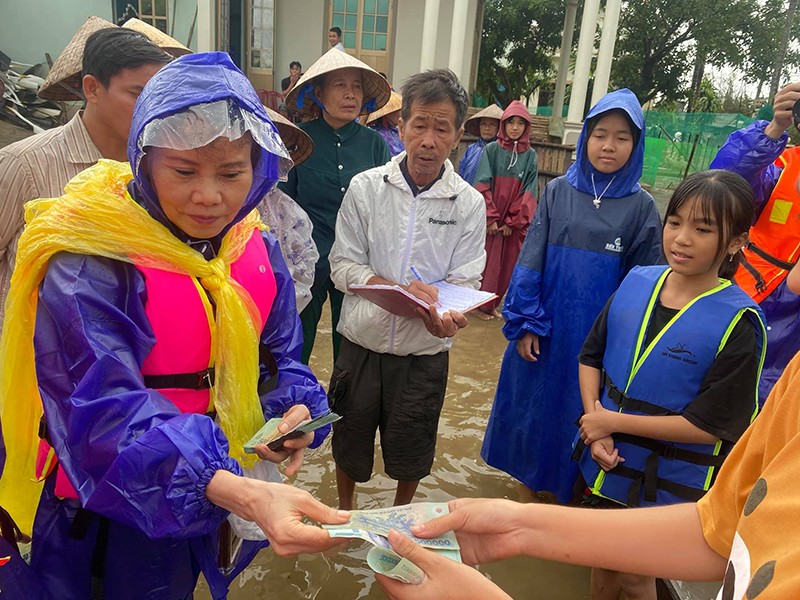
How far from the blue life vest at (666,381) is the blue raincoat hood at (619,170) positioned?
738mm

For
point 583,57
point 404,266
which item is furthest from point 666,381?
point 583,57

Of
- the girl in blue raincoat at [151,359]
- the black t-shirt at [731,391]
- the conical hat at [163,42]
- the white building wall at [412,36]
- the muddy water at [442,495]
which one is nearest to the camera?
the girl in blue raincoat at [151,359]

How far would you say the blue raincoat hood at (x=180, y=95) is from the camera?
4.60ft

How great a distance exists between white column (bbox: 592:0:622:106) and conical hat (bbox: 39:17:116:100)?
11260 mm

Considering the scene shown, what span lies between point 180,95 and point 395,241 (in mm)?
1469

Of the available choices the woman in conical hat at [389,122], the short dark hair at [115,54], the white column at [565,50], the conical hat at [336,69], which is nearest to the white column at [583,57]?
the white column at [565,50]

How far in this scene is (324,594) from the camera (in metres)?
2.56

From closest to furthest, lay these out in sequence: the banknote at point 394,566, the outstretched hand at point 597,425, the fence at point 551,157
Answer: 1. the banknote at point 394,566
2. the outstretched hand at point 597,425
3. the fence at point 551,157

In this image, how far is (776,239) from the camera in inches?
128

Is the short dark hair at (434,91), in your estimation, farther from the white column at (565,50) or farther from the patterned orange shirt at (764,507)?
the white column at (565,50)

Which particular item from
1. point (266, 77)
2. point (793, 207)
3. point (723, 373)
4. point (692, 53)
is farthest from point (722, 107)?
point (723, 373)

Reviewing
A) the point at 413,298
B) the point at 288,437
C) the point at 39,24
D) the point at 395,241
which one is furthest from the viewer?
the point at 39,24

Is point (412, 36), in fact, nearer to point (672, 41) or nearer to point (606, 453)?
point (606, 453)

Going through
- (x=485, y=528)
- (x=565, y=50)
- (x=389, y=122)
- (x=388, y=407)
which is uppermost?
(x=565, y=50)
